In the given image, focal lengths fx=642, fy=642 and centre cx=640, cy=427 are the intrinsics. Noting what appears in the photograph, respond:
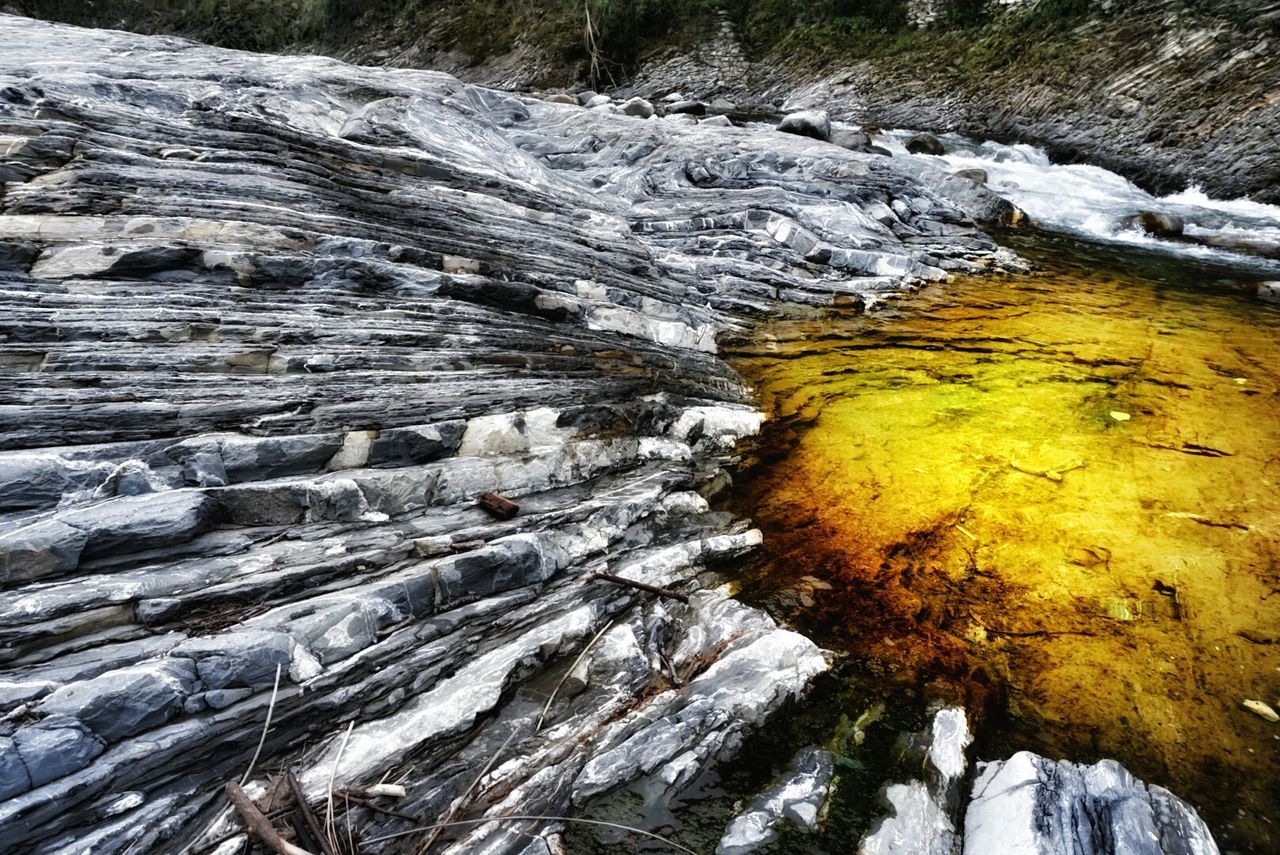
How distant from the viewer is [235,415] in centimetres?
465

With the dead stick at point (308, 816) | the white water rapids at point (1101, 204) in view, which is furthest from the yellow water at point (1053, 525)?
the white water rapids at point (1101, 204)

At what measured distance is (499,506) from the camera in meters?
4.78

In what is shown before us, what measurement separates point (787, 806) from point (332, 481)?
349 cm

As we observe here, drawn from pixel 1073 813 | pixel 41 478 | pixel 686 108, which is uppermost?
pixel 686 108

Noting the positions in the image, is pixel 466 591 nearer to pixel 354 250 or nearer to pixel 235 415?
pixel 235 415

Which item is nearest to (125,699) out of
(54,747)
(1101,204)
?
(54,747)

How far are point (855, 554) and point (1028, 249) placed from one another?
34.0 feet

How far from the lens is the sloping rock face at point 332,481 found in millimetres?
3141

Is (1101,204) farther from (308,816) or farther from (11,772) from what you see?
(11,772)

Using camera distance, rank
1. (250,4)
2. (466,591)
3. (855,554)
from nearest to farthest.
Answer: (466,591) → (855,554) → (250,4)

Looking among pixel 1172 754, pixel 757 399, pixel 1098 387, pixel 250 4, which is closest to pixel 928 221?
pixel 1098 387

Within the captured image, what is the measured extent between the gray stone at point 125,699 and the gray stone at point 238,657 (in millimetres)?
78

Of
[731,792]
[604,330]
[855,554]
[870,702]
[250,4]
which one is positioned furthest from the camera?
[250,4]

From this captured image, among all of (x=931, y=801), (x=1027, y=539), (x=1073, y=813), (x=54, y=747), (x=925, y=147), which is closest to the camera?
(x=54, y=747)
